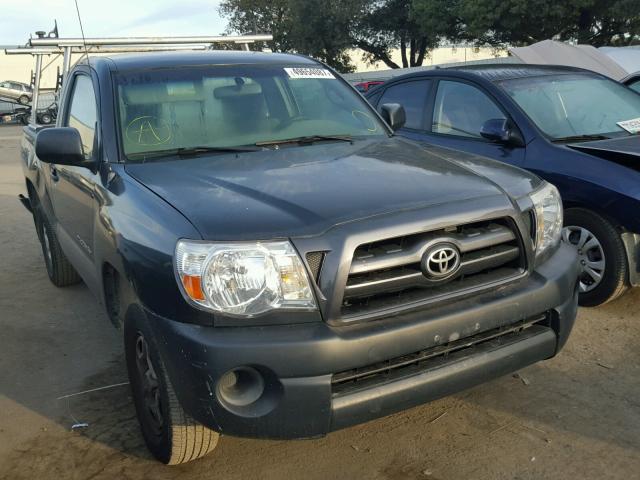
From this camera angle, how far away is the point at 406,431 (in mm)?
3119

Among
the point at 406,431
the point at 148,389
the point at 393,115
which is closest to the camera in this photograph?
the point at 148,389

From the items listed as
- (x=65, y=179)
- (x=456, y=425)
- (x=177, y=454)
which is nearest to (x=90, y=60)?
(x=65, y=179)

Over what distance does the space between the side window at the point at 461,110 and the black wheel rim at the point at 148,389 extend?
3372 millimetres

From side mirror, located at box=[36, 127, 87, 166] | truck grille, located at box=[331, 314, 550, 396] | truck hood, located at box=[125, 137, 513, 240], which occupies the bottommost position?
truck grille, located at box=[331, 314, 550, 396]

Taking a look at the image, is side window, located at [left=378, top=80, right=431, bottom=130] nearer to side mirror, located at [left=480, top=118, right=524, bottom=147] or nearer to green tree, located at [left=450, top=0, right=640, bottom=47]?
side mirror, located at [left=480, top=118, right=524, bottom=147]

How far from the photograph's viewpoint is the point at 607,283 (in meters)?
4.30

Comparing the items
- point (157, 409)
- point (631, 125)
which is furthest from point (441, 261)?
point (631, 125)

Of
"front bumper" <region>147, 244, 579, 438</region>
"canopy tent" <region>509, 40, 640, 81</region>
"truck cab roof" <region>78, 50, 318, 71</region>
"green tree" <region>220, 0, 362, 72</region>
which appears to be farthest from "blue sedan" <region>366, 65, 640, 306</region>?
"green tree" <region>220, 0, 362, 72</region>

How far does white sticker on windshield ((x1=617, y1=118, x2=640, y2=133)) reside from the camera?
5012 millimetres

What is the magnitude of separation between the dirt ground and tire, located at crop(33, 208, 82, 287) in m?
1.15

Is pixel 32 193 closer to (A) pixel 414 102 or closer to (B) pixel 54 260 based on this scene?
(B) pixel 54 260

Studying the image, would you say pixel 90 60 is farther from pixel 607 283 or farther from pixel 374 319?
pixel 607 283

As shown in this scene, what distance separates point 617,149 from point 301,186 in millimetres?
2554

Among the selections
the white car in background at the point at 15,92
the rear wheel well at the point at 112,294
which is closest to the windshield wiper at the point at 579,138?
the rear wheel well at the point at 112,294
